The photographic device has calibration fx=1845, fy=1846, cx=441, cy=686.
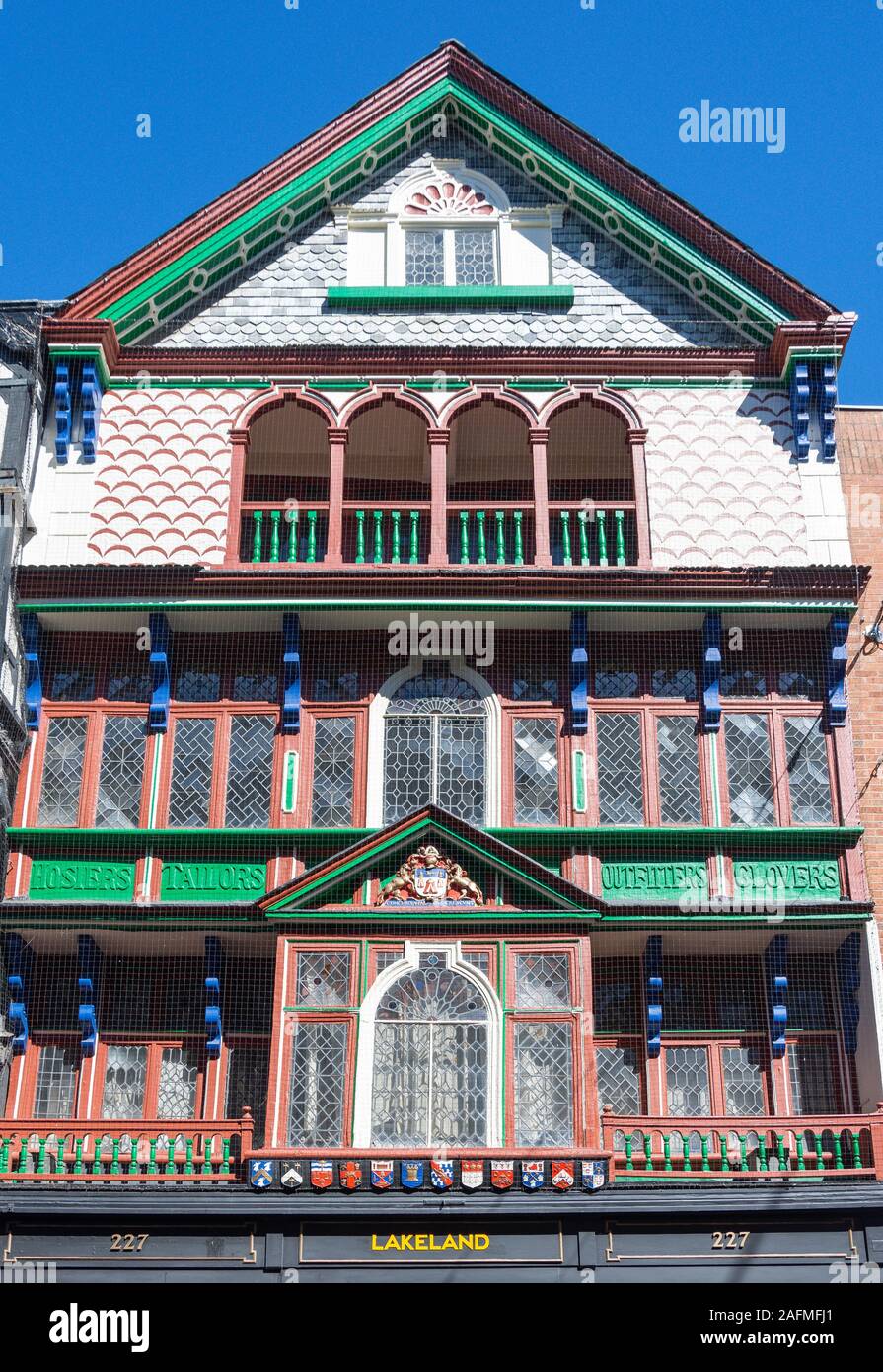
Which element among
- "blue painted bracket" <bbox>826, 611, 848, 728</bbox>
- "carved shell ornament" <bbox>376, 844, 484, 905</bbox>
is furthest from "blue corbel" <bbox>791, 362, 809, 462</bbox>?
"carved shell ornament" <bbox>376, 844, 484, 905</bbox>

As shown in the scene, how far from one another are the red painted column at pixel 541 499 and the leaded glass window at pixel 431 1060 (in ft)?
18.8

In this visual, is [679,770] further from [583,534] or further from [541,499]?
[541,499]

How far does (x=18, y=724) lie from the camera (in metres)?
23.5

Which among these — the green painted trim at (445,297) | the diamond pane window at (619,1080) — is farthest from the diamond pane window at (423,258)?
the diamond pane window at (619,1080)

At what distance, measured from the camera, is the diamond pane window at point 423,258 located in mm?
26436

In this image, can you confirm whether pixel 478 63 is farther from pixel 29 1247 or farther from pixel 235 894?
pixel 29 1247

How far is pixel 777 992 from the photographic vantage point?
22250 millimetres

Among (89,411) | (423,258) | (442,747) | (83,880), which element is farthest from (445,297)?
(83,880)

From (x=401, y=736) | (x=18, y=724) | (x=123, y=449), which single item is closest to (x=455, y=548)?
(x=401, y=736)

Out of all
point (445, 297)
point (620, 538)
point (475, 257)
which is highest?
point (475, 257)

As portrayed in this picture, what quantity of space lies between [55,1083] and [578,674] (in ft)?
27.0

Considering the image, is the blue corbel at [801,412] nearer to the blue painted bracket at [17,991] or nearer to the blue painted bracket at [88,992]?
the blue painted bracket at [88,992]

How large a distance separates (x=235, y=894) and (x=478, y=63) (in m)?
12.7

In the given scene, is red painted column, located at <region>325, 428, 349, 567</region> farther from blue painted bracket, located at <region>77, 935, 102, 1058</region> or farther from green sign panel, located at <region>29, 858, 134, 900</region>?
blue painted bracket, located at <region>77, 935, 102, 1058</region>
